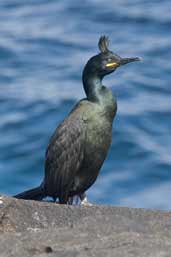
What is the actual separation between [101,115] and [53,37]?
8415mm

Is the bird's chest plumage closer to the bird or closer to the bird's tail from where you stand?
the bird

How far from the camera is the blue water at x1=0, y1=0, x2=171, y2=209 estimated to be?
43.9 ft

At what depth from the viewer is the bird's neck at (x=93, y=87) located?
934 centimetres

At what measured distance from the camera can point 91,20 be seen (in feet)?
60.2

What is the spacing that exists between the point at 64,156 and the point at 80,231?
2708 mm

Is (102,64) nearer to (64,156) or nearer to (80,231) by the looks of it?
(64,156)

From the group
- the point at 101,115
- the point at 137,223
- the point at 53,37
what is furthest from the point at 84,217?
the point at 53,37

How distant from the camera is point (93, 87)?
9.37 meters

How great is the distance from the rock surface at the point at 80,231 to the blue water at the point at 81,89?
4.93 m

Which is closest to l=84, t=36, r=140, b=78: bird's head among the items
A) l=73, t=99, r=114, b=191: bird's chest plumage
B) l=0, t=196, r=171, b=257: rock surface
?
l=73, t=99, r=114, b=191: bird's chest plumage

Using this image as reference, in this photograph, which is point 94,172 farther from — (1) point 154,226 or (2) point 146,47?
(2) point 146,47

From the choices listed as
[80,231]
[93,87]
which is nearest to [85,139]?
[93,87]

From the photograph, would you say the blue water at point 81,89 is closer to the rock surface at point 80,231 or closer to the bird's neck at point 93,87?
the bird's neck at point 93,87

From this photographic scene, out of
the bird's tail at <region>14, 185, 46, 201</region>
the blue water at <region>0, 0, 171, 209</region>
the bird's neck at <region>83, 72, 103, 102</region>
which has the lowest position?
the bird's tail at <region>14, 185, 46, 201</region>
